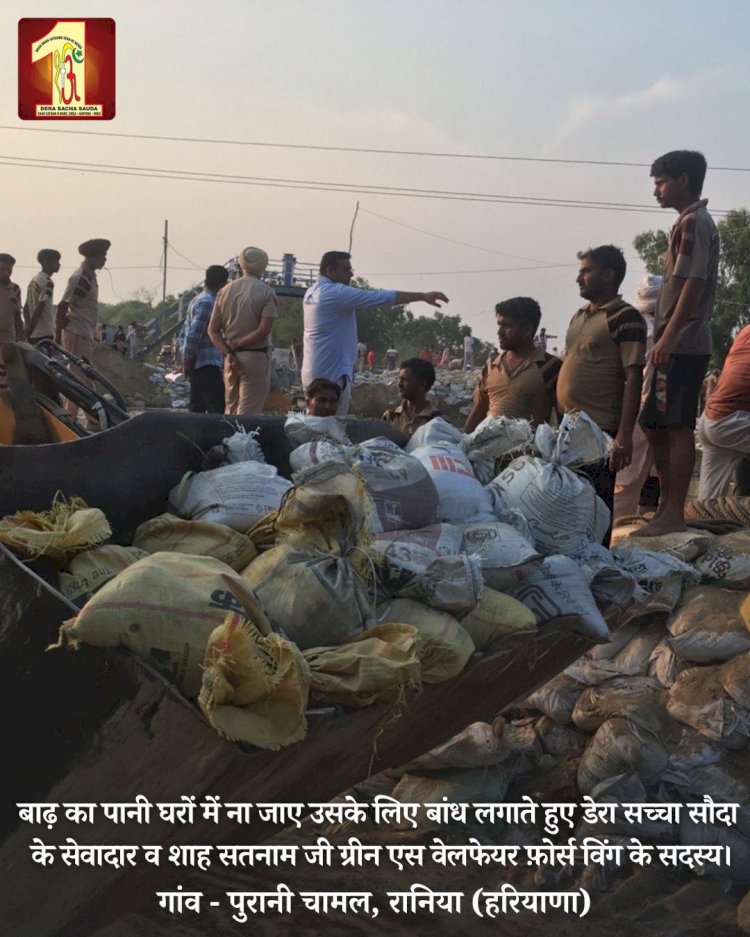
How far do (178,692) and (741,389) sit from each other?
433cm

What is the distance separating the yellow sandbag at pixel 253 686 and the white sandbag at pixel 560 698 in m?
2.90

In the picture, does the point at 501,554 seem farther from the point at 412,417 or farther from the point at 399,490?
the point at 412,417

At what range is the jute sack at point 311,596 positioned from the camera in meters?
2.27

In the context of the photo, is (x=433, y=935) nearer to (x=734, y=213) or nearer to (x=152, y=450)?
(x=152, y=450)

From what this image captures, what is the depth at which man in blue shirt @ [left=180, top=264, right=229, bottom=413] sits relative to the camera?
25.5 ft

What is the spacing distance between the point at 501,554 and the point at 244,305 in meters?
4.67

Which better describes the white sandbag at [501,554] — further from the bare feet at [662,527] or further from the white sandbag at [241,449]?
the bare feet at [662,527]

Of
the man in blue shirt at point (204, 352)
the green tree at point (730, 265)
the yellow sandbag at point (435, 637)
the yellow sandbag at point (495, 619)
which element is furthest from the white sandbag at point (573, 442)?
the green tree at point (730, 265)

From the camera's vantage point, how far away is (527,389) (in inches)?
189

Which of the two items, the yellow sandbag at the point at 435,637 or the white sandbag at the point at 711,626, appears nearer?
the yellow sandbag at the point at 435,637

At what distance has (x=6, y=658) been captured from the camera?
83.0 inches

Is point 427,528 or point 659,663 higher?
point 427,528

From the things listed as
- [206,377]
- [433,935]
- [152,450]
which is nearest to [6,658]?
[152,450]

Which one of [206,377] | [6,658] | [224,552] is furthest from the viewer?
[206,377]
